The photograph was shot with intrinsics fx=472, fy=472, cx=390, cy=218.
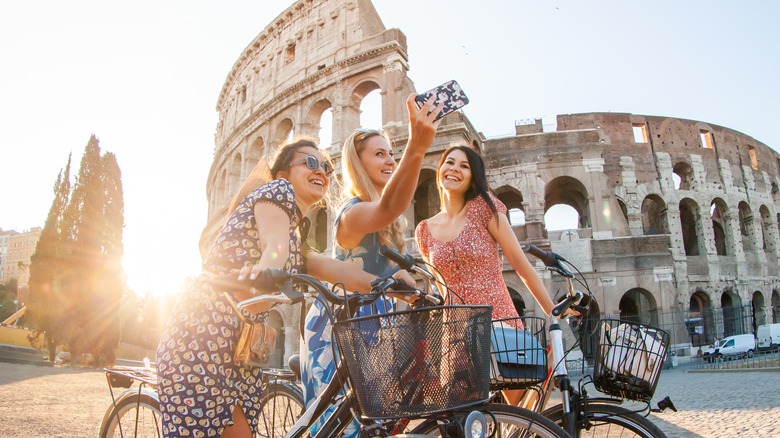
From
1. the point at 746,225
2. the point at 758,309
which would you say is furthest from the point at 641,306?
the point at 746,225

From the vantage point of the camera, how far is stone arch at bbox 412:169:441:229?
1645cm

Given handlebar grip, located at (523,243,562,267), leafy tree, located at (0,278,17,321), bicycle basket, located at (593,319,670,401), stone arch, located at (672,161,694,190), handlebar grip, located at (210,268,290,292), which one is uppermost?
stone arch, located at (672,161,694,190)

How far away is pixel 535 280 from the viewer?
2348 millimetres

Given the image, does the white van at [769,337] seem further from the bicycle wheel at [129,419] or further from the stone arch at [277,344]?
the bicycle wheel at [129,419]

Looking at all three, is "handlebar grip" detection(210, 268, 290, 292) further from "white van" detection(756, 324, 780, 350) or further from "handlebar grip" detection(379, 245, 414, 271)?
"white van" detection(756, 324, 780, 350)

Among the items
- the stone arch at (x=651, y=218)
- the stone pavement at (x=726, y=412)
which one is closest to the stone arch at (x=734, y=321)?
the stone arch at (x=651, y=218)

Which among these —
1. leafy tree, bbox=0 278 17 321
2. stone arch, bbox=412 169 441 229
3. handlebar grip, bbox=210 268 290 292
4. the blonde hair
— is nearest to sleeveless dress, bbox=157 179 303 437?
handlebar grip, bbox=210 268 290 292

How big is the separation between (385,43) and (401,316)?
17.0 meters

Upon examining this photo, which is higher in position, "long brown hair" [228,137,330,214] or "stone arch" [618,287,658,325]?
"long brown hair" [228,137,330,214]

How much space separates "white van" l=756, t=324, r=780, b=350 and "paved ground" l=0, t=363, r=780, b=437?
1393 centimetres

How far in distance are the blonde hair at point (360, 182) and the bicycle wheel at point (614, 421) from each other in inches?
40.9

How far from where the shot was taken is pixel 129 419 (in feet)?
7.84

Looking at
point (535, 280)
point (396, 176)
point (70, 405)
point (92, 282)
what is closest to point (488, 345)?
point (396, 176)

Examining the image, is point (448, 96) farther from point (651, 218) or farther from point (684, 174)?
point (651, 218)
